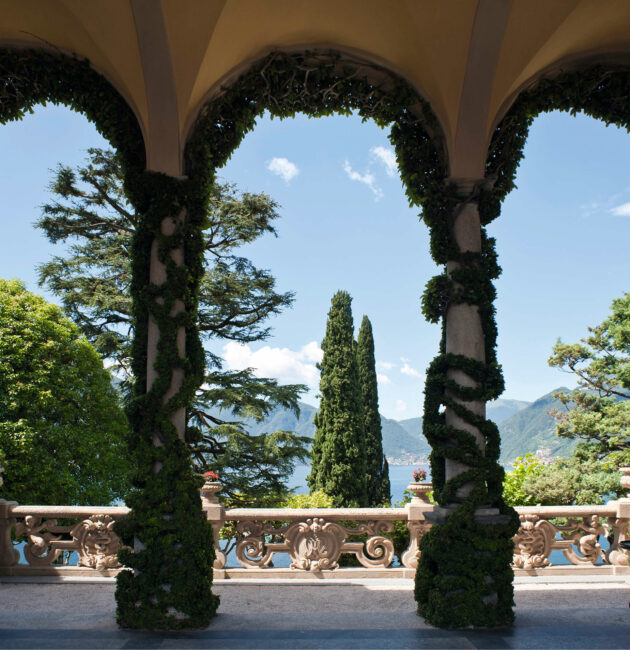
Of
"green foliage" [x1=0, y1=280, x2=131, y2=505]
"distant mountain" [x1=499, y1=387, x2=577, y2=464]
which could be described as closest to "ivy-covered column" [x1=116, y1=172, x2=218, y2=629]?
"green foliage" [x1=0, y1=280, x2=131, y2=505]

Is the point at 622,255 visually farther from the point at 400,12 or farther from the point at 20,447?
the point at 20,447

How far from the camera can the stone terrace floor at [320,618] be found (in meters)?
3.99

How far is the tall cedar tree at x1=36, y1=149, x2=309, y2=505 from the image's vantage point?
14523mm

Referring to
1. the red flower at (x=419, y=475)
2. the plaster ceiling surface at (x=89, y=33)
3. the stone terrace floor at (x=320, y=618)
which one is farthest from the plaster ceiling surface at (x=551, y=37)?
the stone terrace floor at (x=320, y=618)

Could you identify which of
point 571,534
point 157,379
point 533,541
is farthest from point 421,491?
point 157,379

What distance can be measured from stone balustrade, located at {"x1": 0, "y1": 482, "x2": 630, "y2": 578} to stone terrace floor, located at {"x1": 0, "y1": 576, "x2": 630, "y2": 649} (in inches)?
8.5

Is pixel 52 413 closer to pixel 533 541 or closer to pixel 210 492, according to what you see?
pixel 210 492

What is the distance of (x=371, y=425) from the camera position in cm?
1756

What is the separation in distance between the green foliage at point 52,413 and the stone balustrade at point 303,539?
4.77 meters

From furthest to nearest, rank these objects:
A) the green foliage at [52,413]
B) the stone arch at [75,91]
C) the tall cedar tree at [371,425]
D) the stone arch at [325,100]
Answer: the tall cedar tree at [371,425] < the green foliage at [52,413] < the stone arch at [325,100] < the stone arch at [75,91]

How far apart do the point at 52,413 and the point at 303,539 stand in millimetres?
7473

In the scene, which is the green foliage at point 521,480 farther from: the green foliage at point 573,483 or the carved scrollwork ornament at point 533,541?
the carved scrollwork ornament at point 533,541

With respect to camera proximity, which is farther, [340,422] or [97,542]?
[340,422]

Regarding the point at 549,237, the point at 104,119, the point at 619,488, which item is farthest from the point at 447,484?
the point at 549,237
